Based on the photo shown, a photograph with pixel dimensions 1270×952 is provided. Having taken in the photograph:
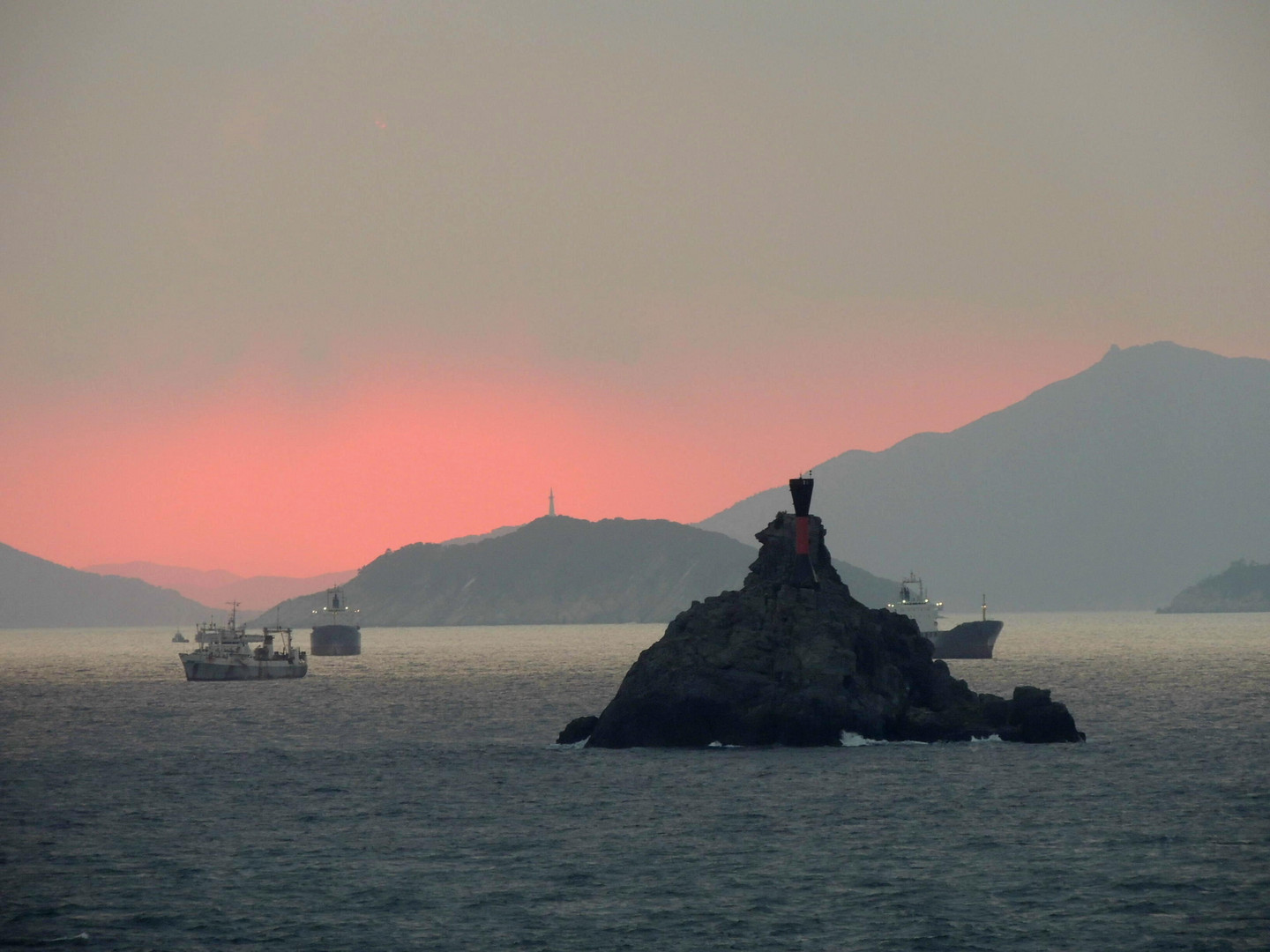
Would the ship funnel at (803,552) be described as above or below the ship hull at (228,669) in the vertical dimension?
above

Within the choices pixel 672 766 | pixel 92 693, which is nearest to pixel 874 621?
pixel 672 766

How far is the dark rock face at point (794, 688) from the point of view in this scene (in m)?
76.0

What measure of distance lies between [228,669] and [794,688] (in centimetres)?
10209

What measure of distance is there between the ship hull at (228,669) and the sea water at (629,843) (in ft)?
232

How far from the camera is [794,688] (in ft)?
250

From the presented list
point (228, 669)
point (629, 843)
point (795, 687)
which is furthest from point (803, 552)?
point (228, 669)

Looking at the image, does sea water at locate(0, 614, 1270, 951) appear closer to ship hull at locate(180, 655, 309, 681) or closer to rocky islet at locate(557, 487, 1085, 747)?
rocky islet at locate(557, 487, 1085, 747)

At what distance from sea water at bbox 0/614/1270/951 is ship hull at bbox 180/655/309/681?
Answer: 70.6 meters

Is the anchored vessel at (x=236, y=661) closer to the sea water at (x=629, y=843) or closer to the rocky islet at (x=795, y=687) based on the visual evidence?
the sea water at (x=629, y=843)

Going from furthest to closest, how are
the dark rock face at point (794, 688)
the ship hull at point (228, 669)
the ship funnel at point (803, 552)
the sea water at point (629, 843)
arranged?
1. the ship hull at point (228, 669)
2. the ship funnel at point (803, 552)
3. the dark rock face at point (794, 688)
4. the sea water at point (629, 843)

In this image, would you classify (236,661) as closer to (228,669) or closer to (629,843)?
(228,669)

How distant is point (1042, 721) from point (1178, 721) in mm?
19578

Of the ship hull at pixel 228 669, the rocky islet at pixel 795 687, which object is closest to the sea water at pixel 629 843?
the rocky islet at pixel 795 687

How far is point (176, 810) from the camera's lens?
59.2 meters
